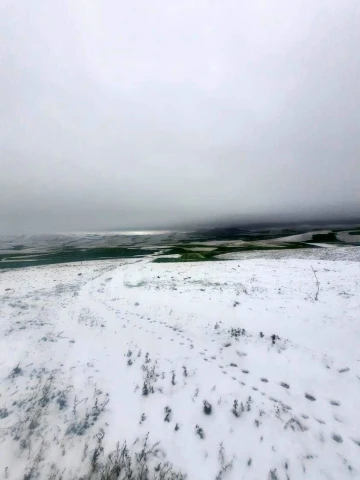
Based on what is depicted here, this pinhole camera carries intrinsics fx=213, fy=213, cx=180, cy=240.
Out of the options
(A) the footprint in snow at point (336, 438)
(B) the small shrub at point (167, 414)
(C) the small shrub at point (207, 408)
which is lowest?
(A) the footprint in snow at point (336, 438)

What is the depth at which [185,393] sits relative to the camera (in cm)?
675

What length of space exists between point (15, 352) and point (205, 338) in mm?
8432

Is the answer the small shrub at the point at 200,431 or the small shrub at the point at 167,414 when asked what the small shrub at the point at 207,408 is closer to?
the small shrub at the point at 200,431

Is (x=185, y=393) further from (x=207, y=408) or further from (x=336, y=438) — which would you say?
(x=336, y=438)

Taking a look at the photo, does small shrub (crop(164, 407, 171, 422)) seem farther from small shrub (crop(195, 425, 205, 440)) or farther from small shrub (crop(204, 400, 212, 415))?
small shrub (crop(204, 400, 212, 415))

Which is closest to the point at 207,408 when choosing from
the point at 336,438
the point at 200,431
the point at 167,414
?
the point at 200,431

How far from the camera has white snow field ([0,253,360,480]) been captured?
15.3ft

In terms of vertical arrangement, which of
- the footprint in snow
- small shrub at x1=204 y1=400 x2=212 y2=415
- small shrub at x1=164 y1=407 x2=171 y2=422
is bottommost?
the footprint in snow

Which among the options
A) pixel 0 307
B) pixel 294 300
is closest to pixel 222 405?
pixel 294 300

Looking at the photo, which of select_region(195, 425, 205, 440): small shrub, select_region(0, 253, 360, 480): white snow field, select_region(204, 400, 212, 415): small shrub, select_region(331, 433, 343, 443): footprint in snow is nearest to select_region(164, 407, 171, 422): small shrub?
select_region(0, 253, 360, 480): white snow field

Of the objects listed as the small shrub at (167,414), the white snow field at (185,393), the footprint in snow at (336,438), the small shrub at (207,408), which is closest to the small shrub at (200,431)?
the white snow field at (185,393)

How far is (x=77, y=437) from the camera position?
207 inches

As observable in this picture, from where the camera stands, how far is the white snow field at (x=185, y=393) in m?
4.66

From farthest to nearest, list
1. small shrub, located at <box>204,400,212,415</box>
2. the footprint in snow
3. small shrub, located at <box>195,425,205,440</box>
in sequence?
small shrub, located at <box>204,400,212,415</box>, small shrub, located at <box>195,425,205,440</box>, the footprint in snow
